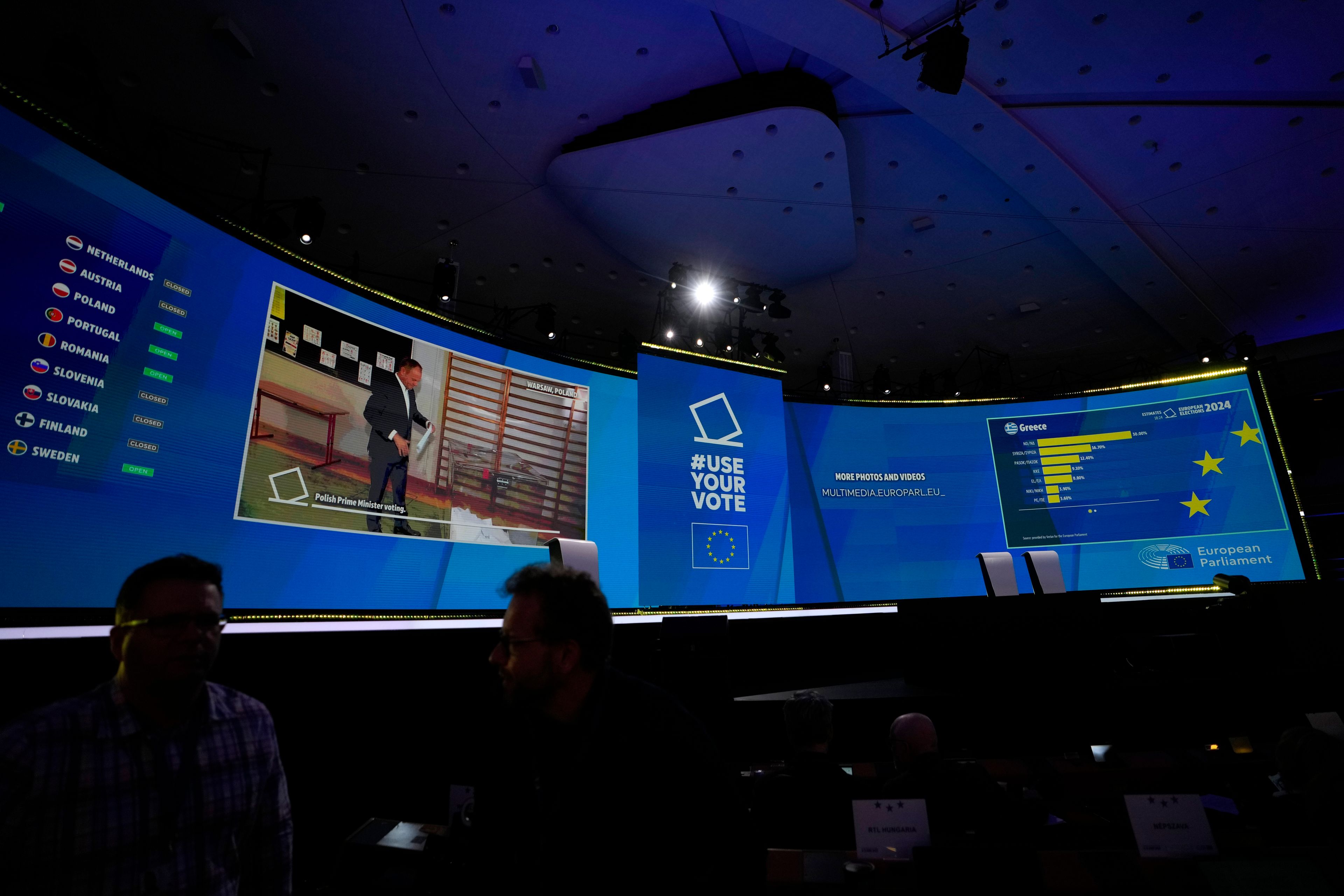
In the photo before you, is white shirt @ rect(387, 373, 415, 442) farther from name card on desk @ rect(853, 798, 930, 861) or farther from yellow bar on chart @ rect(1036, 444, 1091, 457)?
yellow bar on chart @ rect(1036, 444, 1091, 457)

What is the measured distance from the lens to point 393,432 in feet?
14.8

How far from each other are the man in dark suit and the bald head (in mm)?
3259

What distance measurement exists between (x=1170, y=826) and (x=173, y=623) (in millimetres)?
2617

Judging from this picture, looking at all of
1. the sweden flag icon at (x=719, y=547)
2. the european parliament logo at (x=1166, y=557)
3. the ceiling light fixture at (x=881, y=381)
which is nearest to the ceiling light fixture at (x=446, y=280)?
the sweden flag icon at (x=719, y=547)

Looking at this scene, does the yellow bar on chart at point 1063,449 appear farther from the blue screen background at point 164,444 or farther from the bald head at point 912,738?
the blue screen background at point 164,444

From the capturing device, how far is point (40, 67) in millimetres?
4613

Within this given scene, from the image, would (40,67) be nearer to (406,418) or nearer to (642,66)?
(406,418)

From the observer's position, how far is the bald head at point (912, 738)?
8.12 ft

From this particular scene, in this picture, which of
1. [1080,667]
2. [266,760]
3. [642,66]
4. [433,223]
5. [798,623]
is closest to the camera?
[266,760]

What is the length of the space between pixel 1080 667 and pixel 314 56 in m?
6.09

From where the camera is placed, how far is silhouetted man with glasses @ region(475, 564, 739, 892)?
125 centimetres

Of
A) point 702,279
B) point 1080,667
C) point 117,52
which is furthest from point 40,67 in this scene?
point 1080,667

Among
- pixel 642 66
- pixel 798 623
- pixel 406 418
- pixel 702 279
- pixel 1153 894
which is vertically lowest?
pixel 1153 894

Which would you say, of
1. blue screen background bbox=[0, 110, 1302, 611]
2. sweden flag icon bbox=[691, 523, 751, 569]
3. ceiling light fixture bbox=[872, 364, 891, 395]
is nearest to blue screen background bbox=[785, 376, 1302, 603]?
blue screen background bbox=[0, 110, 1302, 611]
